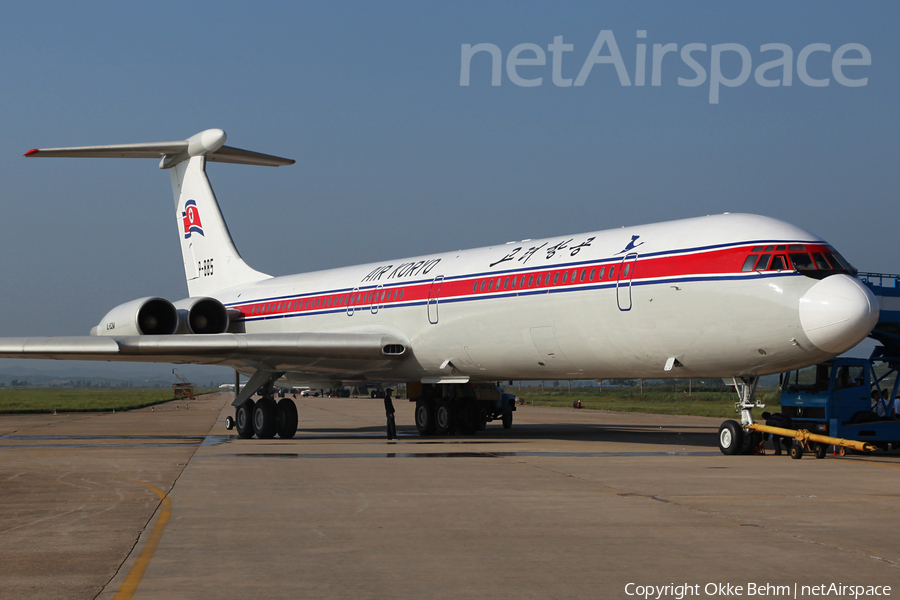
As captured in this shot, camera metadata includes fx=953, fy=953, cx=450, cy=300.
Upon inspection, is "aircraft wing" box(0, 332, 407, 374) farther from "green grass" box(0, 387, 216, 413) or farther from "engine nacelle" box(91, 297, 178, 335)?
"green grass" box(0, 387, 216, 413)

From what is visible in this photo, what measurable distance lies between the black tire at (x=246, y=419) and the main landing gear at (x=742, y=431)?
38.8 ft

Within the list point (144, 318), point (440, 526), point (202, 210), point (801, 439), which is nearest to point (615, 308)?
point (801, 439)

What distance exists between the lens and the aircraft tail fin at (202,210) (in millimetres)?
29531

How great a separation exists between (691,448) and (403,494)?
9.64m

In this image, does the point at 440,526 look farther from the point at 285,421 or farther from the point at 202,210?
the point at 202,210

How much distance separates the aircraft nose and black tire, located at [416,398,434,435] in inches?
445

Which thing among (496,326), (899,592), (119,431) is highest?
(496,326)

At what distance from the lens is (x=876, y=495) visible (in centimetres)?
1102

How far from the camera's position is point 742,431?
16.4 m

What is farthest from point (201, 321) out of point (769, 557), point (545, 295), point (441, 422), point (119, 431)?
point (769, 557)

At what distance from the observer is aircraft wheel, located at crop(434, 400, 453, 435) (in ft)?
77.9

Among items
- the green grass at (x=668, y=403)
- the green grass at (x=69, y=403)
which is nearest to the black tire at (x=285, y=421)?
the green grass at (x=668, y=403)

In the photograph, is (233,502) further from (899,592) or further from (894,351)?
(894,351)

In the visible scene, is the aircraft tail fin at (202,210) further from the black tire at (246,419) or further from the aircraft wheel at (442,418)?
the aircraft wheel at (442,418)
